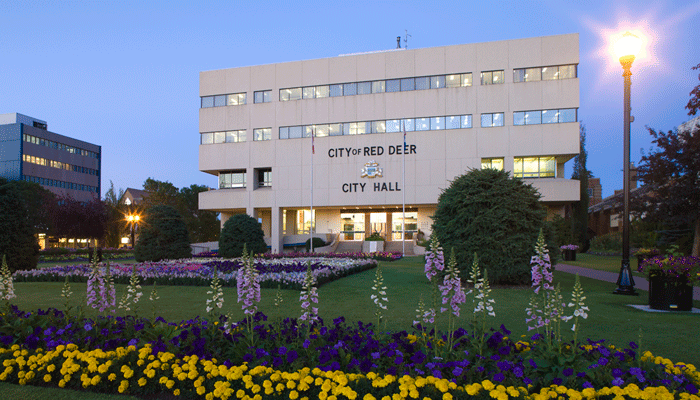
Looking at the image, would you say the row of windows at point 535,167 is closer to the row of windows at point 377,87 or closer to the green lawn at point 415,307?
the row of windows at point 377,87

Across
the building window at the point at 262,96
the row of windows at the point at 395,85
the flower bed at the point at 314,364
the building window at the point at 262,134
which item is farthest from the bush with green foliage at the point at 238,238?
the building window at the point at 262,96

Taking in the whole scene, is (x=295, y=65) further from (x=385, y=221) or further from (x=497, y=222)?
(x=497, y=222)

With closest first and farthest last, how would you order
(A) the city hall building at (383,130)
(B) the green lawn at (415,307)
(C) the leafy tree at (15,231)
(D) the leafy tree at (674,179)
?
(B) the green lawn at (415,307)
(C) the leafy tree at (15,231)
(D) the leafy tree at (674,179)
(A) the city hall building at (383,130)

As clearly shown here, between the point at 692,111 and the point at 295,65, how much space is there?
101 feet

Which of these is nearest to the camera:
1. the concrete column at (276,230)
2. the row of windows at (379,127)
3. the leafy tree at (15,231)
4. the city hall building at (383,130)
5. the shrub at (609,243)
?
the leafy tree at (15,231)

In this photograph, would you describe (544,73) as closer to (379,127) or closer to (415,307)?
(379,127)

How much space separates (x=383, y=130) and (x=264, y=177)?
42.5ft

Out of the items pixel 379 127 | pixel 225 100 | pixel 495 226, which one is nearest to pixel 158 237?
pixel 495 226

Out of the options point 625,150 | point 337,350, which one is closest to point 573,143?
point 625,150

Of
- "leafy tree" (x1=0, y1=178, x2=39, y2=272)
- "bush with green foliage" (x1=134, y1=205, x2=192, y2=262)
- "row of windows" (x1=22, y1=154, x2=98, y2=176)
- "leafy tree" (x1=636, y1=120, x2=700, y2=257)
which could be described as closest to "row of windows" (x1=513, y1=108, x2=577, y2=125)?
"leafy tree" (x1=636, y1=120, x2=700, y2=257)

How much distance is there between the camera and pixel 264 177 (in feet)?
135

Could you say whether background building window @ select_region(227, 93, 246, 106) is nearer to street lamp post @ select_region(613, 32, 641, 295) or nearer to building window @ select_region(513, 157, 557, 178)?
building window @ select_region(513, 157, 557, 178)

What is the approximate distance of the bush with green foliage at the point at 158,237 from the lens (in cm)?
1950

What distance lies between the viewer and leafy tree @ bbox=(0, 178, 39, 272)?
13.6 meters
